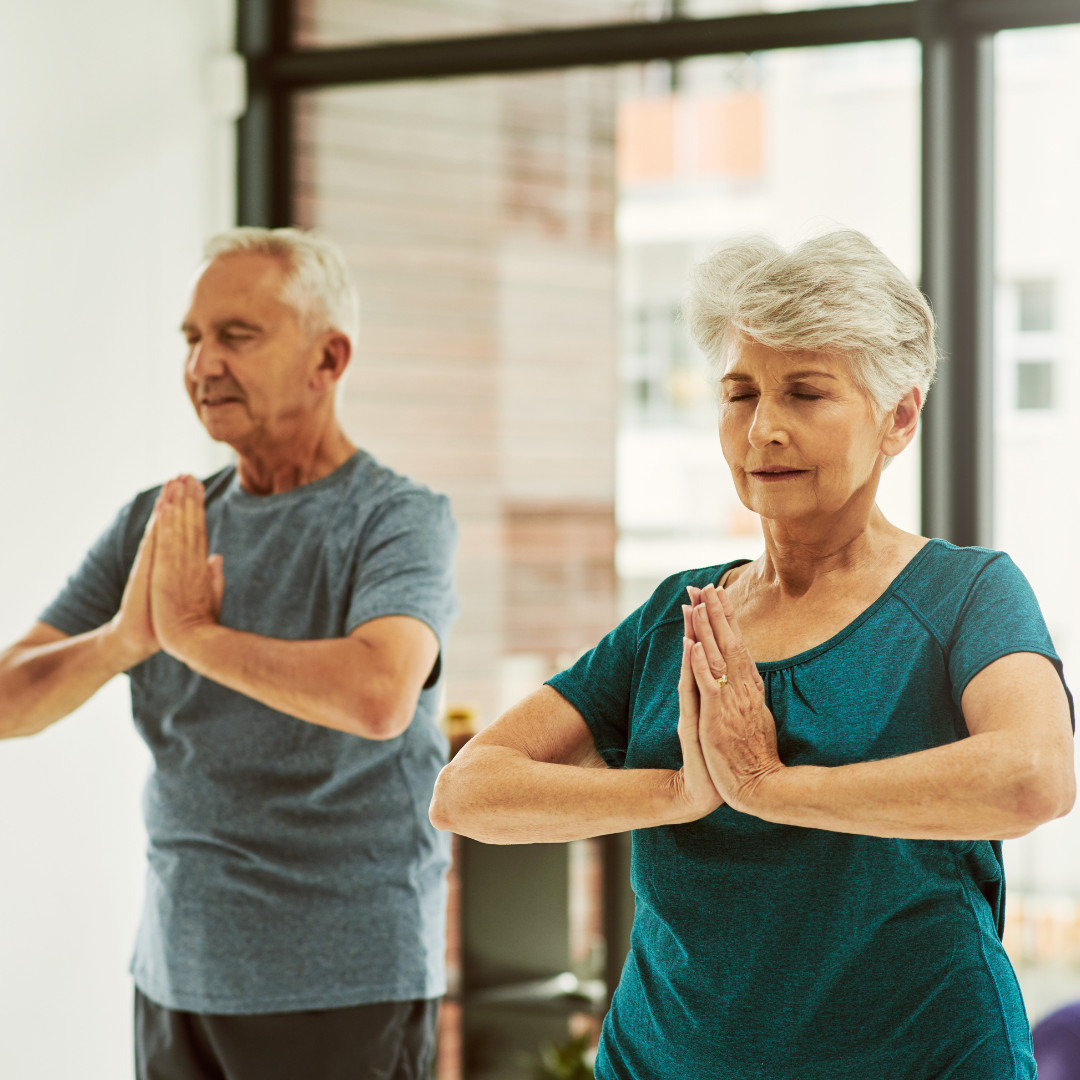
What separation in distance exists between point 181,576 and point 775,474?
803 mm

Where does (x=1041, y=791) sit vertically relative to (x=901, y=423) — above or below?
below

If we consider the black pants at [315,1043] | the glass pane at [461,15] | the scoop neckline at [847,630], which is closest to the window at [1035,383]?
the glass pane at [461,15]

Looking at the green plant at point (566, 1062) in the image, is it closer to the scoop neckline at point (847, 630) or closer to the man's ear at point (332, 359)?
the man's ear at point (332, 359)

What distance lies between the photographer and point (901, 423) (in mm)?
1176

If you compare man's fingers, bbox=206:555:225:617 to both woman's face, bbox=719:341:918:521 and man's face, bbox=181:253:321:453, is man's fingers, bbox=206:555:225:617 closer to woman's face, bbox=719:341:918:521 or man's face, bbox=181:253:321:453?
man's face, bbox=181:253:321:453

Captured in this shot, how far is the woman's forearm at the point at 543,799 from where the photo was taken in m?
1.11

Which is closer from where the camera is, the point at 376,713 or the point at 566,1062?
the point at 376,713

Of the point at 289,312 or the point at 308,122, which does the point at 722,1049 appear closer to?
the point at 289,312

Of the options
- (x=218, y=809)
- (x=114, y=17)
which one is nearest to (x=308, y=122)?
(x=114, y=17)

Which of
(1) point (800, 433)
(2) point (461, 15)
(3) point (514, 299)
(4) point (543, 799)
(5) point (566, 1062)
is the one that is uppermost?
(2) point (461, 15)

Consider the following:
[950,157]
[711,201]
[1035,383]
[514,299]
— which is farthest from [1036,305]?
[514,299]

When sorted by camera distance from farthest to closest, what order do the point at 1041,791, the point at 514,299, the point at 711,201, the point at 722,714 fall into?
the point at 514,299
the point at 711,201
the point at 722,714
the point at 1041,791

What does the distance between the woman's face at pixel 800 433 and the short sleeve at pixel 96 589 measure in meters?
1.02

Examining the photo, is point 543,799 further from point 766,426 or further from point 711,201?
point 711,201
